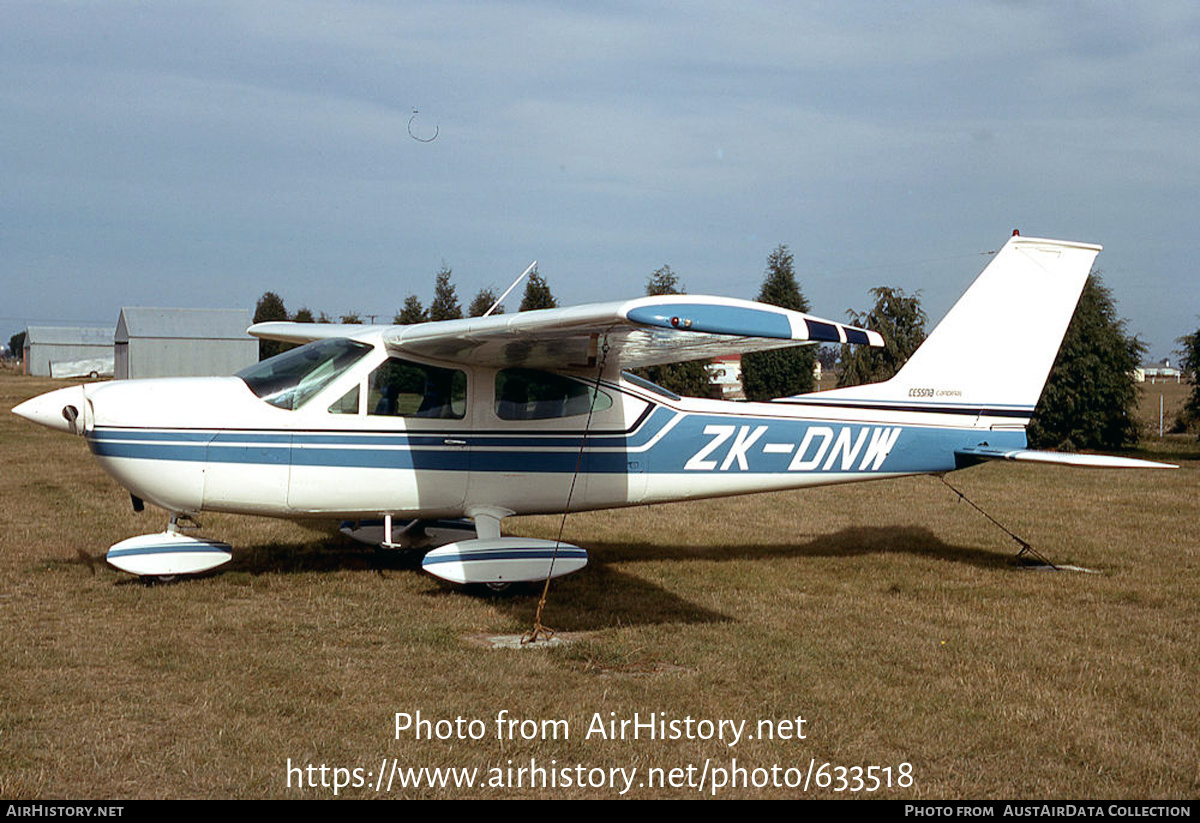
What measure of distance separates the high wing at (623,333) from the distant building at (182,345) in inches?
1503

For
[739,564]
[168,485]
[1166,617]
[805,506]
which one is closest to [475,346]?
[168,485]

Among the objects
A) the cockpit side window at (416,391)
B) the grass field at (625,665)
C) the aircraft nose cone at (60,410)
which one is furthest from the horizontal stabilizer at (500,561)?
the aircraft nose cone at (60,410)

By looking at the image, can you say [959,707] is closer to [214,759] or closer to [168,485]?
[214,759]

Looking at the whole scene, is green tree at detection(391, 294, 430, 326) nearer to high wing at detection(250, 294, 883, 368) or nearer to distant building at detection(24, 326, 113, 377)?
high wing at detection(250, 294, 883, 368)

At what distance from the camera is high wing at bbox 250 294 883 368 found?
200 inches

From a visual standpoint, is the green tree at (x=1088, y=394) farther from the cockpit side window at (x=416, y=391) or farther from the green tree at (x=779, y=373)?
the cockpit side window at (x=416, y=391)

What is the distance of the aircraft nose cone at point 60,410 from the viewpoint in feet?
22.8

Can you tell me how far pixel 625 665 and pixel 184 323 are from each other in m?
44.8

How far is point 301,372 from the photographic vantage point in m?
7.45

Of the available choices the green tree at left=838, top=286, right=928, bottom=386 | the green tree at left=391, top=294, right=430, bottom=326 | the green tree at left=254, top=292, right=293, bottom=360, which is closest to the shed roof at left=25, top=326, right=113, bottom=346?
the green tree at left=254, top=292, right=293, bottom=360

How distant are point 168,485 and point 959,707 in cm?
545

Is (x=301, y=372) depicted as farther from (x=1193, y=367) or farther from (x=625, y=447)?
(x=1193, y=367)

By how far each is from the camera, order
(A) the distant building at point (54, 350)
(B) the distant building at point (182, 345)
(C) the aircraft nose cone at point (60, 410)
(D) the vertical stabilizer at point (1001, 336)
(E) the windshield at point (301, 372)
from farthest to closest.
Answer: (A) the distant building at point (54, 350), (B) the distant building at point (182, 345), (D) the vertical stabilizer at point (1001, 336), (E) the windshield at point (301, 372), (C) the aircraft nose cone at point (60, 410)

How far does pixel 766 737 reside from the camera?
4586 mm
